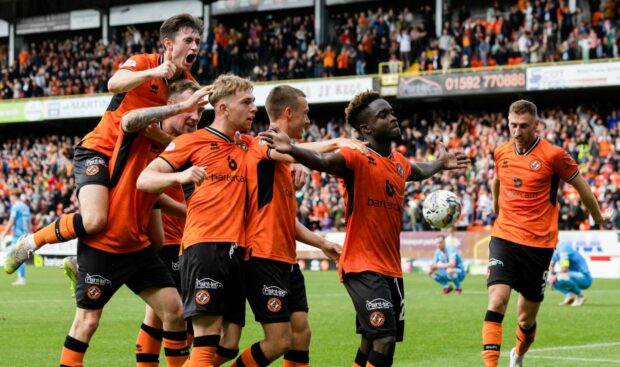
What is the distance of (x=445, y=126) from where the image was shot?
3819 cm

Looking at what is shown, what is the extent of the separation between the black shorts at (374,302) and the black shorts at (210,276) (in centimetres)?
87

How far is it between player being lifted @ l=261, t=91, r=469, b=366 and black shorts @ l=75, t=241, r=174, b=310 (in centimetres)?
151

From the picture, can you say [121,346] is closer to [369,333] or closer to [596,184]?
[369,333]

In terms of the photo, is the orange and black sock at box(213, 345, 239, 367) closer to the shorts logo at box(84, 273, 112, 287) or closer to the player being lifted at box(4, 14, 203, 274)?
the shorts logo at box(84, 273, 112, 287)

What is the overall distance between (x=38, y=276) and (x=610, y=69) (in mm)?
19647

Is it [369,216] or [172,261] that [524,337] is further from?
[172,261]

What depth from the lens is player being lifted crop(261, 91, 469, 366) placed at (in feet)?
24.0

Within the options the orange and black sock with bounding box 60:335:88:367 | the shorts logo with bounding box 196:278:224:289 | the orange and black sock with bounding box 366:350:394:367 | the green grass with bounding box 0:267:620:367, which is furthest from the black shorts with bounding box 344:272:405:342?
the green grass with bounding box 0:267:620:367

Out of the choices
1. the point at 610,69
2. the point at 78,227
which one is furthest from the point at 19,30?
the point at 78,227

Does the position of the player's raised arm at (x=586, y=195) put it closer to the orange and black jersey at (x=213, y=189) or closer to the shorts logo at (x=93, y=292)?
the orange and black jersey at (x=213, y=189)

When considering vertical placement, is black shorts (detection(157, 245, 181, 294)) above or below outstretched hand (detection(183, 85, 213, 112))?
below

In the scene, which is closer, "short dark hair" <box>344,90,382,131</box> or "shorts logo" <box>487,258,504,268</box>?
"short dark hair" <box>344,90,382,131</box>

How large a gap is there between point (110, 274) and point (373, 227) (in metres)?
2.07

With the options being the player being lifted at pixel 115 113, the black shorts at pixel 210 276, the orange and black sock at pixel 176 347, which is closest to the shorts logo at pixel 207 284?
the black shorts at pixel 210 276
